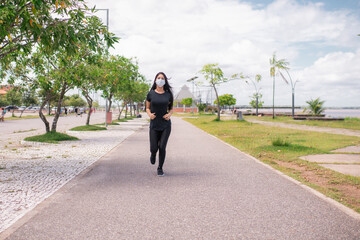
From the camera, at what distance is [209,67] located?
118 feet

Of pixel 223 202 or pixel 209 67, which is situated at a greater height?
pixel 209 67

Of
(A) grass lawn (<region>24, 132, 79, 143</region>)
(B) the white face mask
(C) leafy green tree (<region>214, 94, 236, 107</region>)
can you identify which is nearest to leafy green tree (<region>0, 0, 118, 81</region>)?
(B) the white face mask

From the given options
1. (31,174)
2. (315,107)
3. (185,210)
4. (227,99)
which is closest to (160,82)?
(185,210)

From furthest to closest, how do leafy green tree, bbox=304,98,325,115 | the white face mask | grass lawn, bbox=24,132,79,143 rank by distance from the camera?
leafy green tree, bbox=304,98,325,115, grass lawn, bbox=24,132,79,143, the white face mask

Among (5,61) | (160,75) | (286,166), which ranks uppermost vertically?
(5,61)

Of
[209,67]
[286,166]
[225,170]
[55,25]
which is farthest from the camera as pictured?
[209,67]

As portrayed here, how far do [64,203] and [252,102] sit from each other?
8050cm

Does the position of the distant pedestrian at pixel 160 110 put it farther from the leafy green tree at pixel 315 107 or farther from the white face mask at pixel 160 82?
the leafy green tree at pixel 315 107

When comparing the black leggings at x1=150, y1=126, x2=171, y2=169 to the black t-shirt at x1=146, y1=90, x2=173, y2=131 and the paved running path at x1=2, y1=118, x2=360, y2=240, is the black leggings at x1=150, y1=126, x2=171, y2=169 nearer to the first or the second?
the black t-shirt at x1=146, y1=90, x2=173, y2=131

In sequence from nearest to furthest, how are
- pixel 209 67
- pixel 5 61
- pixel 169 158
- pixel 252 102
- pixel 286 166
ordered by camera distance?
pixel 286 166, pixel 5 61, pixel 169 158, pixel 209 67, pixel 252 102

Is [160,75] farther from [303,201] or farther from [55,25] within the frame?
[303,201]

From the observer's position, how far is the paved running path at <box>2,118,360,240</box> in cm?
343

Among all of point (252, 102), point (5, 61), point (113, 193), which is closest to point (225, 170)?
point (113, 193)

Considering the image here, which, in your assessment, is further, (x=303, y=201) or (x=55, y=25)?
(x=55, y=25)
